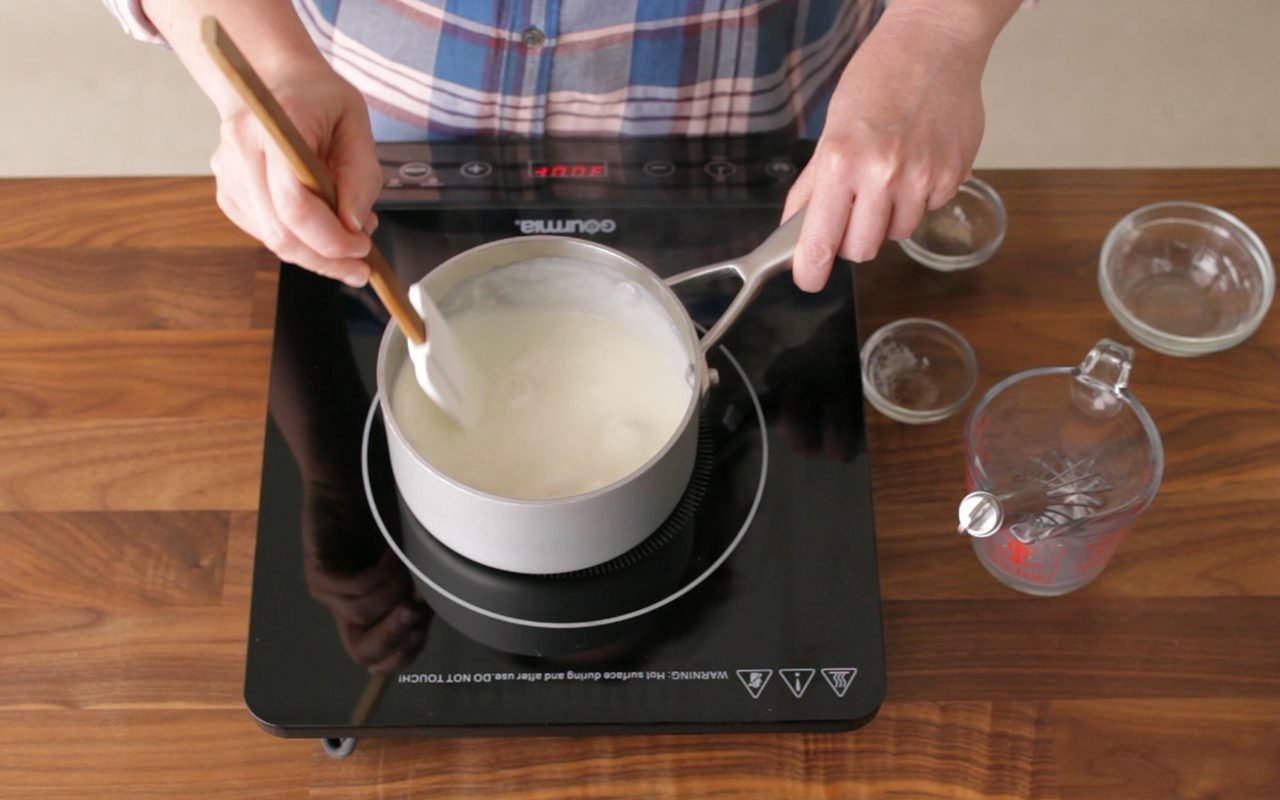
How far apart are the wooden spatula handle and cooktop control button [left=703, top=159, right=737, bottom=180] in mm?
311

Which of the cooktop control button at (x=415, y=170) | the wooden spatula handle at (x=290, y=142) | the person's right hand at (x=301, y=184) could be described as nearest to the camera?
the wooden spatula handle at (x=290, y=142)

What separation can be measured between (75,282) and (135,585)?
25cm

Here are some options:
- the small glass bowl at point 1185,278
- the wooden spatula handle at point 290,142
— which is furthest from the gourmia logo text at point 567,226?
the small glass bowl at point 1185,278

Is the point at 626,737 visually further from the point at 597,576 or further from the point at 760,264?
the point at 760,264

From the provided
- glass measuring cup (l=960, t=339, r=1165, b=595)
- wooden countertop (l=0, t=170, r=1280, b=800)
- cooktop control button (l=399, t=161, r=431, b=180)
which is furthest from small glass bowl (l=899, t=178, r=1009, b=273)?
cooktop control button (l=399, t=161, r=431, b=180)

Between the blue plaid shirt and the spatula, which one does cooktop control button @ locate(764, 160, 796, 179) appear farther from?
the spatula

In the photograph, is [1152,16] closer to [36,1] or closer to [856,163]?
[856,163]

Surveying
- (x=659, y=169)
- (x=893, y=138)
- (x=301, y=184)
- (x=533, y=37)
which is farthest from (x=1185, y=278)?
(x=301, y=184)

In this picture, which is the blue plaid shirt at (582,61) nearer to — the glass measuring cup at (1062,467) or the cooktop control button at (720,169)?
the cooktop control button at (720,169)

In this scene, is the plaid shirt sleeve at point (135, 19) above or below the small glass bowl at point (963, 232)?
above

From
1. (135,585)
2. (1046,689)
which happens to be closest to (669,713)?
(1046,689)

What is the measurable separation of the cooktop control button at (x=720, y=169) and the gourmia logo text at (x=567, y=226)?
0.09 metres

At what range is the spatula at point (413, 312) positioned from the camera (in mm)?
570

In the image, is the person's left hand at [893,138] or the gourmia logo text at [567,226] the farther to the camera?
the gourmia logo text at [567,226]
